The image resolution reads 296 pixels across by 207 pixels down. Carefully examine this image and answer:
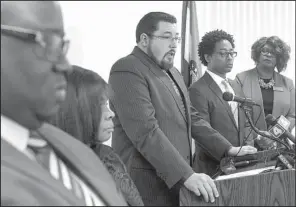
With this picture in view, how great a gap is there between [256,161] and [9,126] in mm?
1747

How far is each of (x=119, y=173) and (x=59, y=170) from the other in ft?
2.75

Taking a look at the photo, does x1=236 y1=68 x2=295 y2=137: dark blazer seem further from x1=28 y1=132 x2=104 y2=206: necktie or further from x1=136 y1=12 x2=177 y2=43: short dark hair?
x1=28 y1=132 x2=104 y2=206: necktie

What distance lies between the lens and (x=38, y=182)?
2.78ft

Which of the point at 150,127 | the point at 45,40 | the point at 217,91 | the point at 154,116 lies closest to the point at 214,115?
the point at 217,91

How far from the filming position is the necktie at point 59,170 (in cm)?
96

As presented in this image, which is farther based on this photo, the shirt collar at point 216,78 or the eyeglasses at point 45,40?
the shirt collar at point 216,78

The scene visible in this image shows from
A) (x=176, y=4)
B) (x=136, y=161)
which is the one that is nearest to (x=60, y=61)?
(x=136, y=161)

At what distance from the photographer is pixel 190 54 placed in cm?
488

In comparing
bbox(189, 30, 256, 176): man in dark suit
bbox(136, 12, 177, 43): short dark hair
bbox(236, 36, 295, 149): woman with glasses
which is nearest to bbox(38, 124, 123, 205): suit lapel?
bbox(136, 12, 177, 43): short dark hair

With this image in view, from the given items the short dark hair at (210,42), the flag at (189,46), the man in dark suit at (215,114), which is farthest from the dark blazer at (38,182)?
the flag at (189,46)

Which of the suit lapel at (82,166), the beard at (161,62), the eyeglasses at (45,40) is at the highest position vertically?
the eyeglasses at (45,40)

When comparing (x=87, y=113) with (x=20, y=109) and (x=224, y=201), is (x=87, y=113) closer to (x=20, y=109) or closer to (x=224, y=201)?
(x=224, y=201)

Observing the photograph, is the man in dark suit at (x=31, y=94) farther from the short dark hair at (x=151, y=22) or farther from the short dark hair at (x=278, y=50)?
the short dark hair at (x=278, y=50)

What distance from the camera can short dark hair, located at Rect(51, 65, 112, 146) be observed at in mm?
1668
